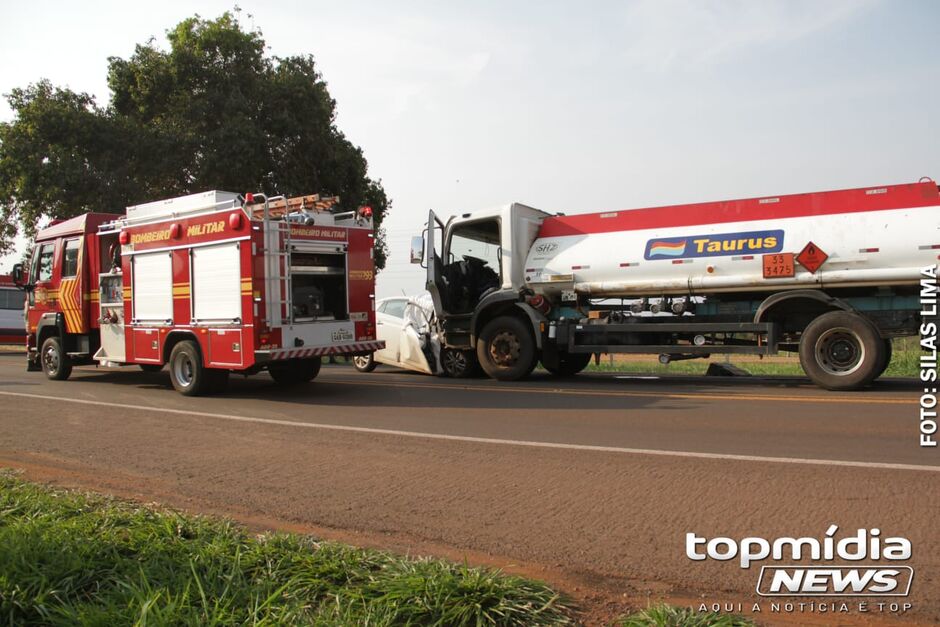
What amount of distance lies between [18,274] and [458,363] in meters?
8.90

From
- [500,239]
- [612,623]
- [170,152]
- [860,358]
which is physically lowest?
[612,623]

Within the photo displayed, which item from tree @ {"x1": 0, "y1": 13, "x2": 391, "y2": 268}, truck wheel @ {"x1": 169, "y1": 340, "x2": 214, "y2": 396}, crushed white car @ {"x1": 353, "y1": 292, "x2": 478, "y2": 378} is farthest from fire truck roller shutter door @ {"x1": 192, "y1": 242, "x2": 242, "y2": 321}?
tree @ {"x1": 0, "y1": 13, "x2": 391, "y2": 268}

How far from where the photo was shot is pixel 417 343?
47.0 ft

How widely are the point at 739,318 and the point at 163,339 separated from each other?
29.5ft

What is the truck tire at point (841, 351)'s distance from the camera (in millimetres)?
10000

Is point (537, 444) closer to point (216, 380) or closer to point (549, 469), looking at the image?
point (549, 469)

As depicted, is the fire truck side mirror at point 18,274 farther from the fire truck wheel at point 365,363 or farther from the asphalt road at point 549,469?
the fire truck wheel at point 365,363

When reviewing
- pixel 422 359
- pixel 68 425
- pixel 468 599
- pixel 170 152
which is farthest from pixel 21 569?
pixel 170 152

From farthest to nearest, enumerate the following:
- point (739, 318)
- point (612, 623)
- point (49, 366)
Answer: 1. point (49, 366)
2. point (739, 318)
3. point (612, 623)

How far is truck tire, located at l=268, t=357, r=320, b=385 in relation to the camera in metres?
Answer: 12.6

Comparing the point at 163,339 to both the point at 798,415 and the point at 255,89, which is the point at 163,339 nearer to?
the point at 798,415

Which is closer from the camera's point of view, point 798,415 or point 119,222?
point 798,415

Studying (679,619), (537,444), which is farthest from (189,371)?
(679,619)

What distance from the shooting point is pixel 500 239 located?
13352 mm
